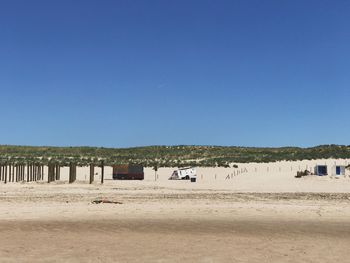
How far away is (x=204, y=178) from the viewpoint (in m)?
52.6

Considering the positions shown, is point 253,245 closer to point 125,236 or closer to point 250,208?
point 125,236

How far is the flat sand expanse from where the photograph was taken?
13.4m

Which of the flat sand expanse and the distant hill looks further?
the distant hill

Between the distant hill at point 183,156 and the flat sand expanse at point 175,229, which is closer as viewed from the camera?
the flat sand expanse at point 175,229

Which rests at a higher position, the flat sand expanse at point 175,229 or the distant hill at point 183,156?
the distant hill at point 183,156

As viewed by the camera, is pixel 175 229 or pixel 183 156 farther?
pixel 183 156

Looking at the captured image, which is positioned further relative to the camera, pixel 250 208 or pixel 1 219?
pixel 250 208

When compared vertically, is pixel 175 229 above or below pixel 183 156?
below

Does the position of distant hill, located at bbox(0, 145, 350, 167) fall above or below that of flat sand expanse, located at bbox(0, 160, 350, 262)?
above

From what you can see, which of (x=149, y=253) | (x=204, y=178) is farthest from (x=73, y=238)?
(x=204, y=178)

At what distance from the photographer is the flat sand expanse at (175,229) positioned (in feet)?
44.0

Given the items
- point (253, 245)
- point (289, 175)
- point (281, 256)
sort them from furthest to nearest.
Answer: point (289, 175)
point (253, 245)
point (281, 256)

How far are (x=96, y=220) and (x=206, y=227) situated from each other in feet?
14.5

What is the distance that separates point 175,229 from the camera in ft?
58.6
